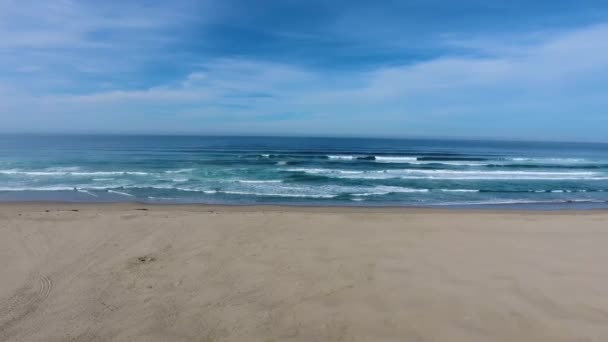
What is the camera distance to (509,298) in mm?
3938

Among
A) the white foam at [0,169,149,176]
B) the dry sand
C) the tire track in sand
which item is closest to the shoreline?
the dry sand

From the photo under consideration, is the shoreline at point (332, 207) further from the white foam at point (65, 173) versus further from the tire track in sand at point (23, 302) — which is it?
the white foam at point (65, 173)

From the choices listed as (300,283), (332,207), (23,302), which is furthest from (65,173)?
(300,283)

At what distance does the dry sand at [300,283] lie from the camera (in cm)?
339

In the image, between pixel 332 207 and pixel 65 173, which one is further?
pixel 65 173

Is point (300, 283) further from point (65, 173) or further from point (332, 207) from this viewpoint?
point (65, 173)

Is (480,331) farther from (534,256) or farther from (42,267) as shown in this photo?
(42,267)

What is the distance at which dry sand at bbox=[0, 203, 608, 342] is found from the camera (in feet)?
11.1

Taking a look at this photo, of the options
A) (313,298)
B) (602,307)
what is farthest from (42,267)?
(602,307)

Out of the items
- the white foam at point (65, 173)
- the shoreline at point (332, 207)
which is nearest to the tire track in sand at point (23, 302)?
the shoreline at point (332, 207)

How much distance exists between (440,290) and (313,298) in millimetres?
1641

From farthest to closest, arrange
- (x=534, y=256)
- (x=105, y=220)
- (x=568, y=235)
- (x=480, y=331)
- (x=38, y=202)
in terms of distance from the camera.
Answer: (x=38, y=202), (x=105, y=220), (x=568, y=235), (x=534, y=256), (x=480, y=331)

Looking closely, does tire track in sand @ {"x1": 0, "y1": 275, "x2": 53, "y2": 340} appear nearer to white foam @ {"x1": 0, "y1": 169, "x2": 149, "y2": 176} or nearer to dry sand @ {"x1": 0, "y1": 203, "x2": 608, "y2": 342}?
dry sand @ {"x1": 0, "y1": 203, "x2": 608, "y2": 342}

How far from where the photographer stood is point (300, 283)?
14.5 ft
